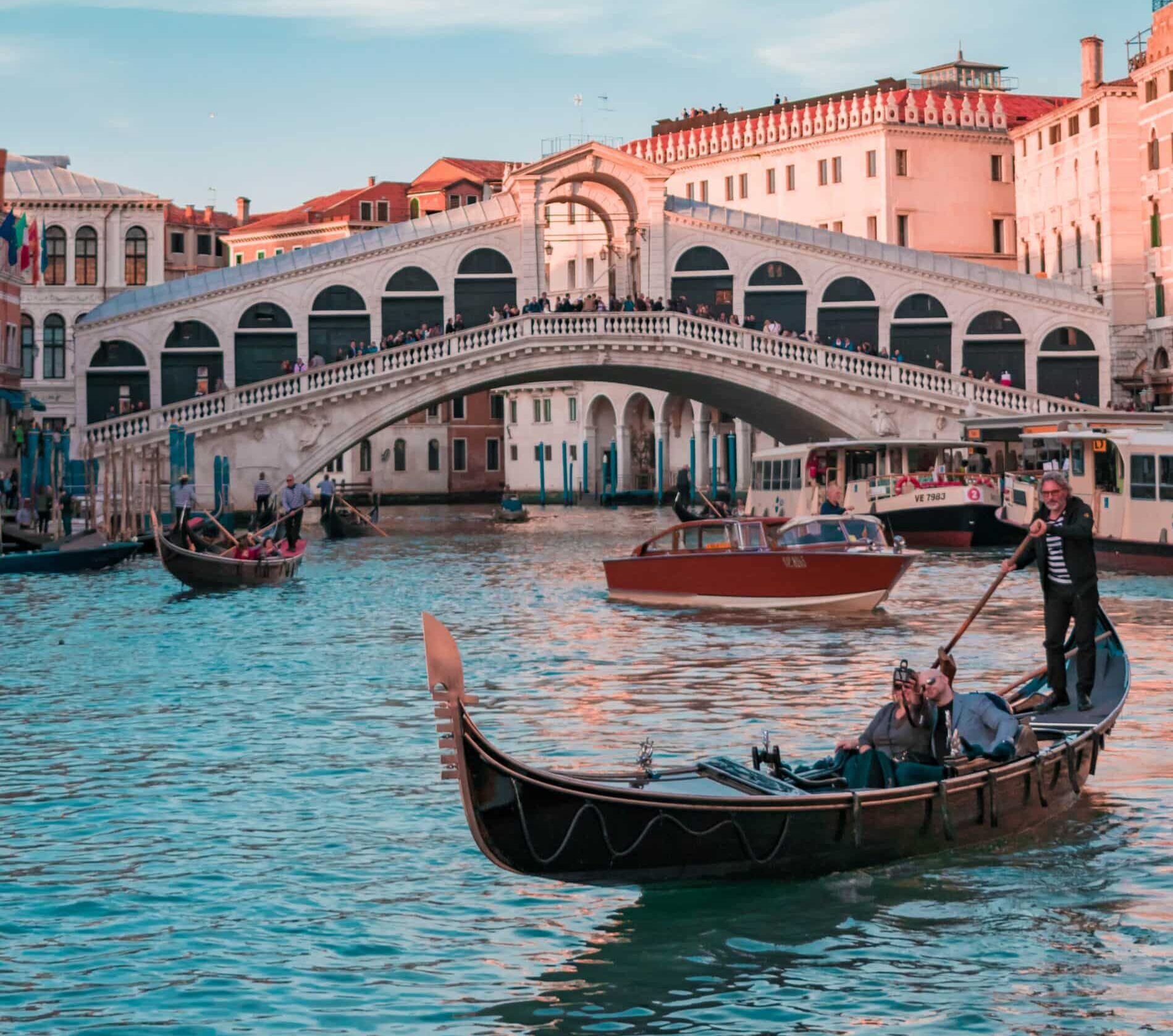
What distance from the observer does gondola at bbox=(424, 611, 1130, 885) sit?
24.3 feet

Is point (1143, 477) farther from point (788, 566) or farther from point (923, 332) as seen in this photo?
point (923, 332)

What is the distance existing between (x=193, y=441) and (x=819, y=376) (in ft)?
42.4

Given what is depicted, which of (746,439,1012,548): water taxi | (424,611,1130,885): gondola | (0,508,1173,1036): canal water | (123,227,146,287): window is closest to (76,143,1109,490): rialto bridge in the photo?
(746,439,1012,548): water taxi

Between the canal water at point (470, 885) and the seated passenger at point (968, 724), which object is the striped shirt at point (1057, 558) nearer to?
the canal water at point (470, 885)

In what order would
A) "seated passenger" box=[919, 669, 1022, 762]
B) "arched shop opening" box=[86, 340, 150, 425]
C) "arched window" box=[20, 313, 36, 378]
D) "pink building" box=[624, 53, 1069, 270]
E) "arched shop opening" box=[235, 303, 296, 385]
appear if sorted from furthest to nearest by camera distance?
"pink building" box=[624, 53, 1069, 270] < "arched window" box=[20, 313, 36, 378] < "arched shop opening" box=[235, 303, 296, 385] < "arched shop opening" box=[86, 340, 150, 425] < "seated passenger" box=[919, 669, 1022, 762]

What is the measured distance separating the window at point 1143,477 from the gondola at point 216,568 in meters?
11.1

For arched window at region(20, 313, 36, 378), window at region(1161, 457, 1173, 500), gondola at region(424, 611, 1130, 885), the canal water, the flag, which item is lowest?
the canal water

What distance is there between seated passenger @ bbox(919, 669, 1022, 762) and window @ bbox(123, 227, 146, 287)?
160 ft

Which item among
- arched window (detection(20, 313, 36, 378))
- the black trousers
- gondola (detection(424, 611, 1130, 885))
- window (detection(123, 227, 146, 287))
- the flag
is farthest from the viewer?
window (detection(123, 227, 146, 287))

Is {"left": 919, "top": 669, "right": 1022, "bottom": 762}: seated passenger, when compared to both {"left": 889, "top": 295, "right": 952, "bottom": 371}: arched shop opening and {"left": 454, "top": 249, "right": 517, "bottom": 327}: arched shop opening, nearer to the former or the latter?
{"left": 454, "top": 249, "right": 517, "bottom": 327}: arched shop opening

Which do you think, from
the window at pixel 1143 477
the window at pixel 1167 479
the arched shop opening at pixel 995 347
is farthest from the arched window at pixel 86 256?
the window at pixel 1167 479

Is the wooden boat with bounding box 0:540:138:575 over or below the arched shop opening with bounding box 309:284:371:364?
below

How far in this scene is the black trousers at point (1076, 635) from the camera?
412 inches

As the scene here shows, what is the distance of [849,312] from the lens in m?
45.8
